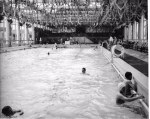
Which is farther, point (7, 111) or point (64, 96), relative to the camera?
point (64, 96)

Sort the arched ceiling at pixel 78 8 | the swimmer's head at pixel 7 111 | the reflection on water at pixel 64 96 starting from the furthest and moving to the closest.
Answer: the arched ceiling at pixel 78 8 → the reflection on water at pixel 64 96 → the swimmer's head at pixel 7 111

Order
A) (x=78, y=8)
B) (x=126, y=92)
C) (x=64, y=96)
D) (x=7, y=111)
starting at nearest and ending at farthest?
(x=7, y=111), (x=126, y=92), (x=64, y=96), (x=78, y=8)

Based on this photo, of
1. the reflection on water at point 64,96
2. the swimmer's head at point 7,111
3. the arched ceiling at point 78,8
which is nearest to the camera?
the swimmer's head at point 7,111

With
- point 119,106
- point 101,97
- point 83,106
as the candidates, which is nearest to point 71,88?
point 101,97

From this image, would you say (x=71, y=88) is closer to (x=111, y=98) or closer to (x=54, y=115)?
(x=111, y=98)

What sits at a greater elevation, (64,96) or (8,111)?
(8,111)

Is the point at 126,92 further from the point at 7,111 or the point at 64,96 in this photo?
the point at 7,111

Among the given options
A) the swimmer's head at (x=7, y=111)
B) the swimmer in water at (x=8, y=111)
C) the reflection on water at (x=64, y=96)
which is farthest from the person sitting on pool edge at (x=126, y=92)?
the swimmer's head at (x=7, y=111)

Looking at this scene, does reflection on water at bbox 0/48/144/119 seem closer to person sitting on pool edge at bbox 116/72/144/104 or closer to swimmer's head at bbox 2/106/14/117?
person sitting on pool edge at bbox 116/72/144/104

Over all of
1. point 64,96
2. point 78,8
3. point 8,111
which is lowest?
point 64,96

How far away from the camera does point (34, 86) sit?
10297mm

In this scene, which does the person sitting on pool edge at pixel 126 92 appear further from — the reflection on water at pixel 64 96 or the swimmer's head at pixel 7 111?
the swimmer's head at pixel 7 111

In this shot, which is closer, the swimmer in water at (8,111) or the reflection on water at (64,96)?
the swimmer in water at (8,111)

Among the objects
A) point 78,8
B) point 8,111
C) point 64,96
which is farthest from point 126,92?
point 78,8
